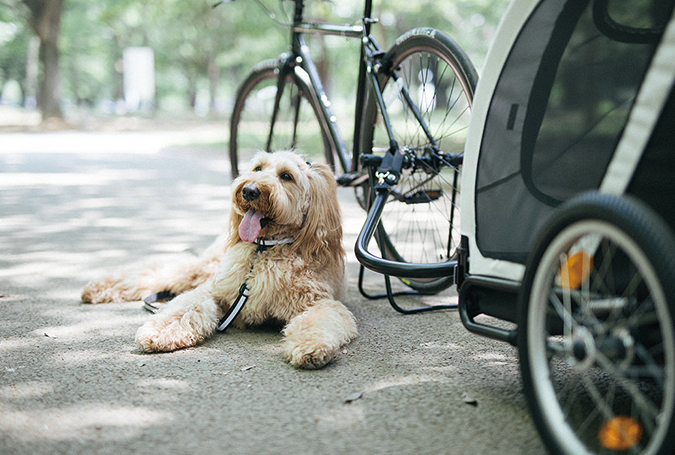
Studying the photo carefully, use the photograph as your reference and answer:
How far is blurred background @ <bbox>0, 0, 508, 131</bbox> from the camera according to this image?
20.1 meters

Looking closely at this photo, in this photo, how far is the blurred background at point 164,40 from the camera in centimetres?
2014

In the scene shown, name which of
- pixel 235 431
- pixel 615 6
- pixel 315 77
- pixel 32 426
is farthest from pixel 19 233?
pixel 615 6

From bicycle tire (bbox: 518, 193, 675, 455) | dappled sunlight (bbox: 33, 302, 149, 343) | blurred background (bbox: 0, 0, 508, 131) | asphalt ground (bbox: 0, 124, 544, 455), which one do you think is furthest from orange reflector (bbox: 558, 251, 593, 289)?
blurred background (bbox: 0, 0, 508, 131)

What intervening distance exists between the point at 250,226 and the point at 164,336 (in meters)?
0.65

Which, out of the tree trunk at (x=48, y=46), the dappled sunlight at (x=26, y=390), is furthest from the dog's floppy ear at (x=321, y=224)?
the tree trunk at (x=48, y=46)

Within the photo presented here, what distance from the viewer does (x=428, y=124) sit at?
3502mm

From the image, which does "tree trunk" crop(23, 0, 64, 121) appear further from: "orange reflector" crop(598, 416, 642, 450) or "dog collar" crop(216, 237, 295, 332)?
"orange reflector" crop(598, 416, 642, 450)

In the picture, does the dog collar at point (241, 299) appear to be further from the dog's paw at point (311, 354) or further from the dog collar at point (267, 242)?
the dog's paw at point (311, 354)

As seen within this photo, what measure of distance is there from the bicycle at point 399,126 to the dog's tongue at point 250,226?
593mm

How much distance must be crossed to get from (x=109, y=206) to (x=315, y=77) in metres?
3.65

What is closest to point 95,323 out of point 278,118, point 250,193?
point 250,193

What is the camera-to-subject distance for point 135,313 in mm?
3289

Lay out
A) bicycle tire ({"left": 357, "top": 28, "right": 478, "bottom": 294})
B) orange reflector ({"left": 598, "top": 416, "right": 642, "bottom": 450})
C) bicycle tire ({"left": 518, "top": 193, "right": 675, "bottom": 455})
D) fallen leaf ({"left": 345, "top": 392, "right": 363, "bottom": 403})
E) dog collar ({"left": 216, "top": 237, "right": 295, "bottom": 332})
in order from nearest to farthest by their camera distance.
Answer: bicycle tire ({"left": 518, "top": 193, "right": 675, "bottom": 455}), orange reflector ({"left": 598, "top": 416, "right": 642, "bottom": 450}), fallen leaf ({"left": 345, "top": 392, "right": 363, "bottom": 403}), dog collar ({"left": 216, "top": 237, "right": 295, "bottom": 332}), bicycle tire ({"left": 357, "top": 28, "right": 478, "bottom": 294})

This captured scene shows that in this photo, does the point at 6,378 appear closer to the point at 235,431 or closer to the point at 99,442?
the point at 99,442
